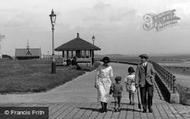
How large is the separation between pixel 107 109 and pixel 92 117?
1.47m

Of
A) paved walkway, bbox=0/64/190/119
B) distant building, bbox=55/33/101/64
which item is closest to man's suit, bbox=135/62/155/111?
paved walkway, bbox=0/64/190/119

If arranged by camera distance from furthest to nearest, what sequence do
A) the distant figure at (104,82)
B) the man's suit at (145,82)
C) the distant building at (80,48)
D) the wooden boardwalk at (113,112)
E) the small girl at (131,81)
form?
the distant building at (80,48) < the small girl at (131,81) < the distant figure at (104,82) < the man's suit at (145,82) < the wooden boardwalk at (113,112)

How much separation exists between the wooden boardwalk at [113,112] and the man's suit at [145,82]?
1.14ft

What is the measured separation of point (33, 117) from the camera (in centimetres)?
569

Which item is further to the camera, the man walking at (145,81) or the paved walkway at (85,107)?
the man walking at (145,81)

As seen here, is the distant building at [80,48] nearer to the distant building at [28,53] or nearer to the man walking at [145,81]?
the man walking at [145,81]

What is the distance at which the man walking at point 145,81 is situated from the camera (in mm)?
10656

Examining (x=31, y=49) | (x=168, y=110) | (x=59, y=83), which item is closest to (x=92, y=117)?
(x=168, y=110)

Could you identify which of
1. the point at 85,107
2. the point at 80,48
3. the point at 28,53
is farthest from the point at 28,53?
the point at 85,107

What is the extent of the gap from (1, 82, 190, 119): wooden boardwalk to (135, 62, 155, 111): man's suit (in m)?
0.35

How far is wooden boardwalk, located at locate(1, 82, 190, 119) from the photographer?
9.92 meters

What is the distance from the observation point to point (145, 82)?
1068cm

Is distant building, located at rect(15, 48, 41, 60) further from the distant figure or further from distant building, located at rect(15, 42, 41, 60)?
the distant figure

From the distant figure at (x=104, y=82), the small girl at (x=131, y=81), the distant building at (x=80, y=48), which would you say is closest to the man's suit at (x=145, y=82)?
the distant figure at (x=104, y=82)
